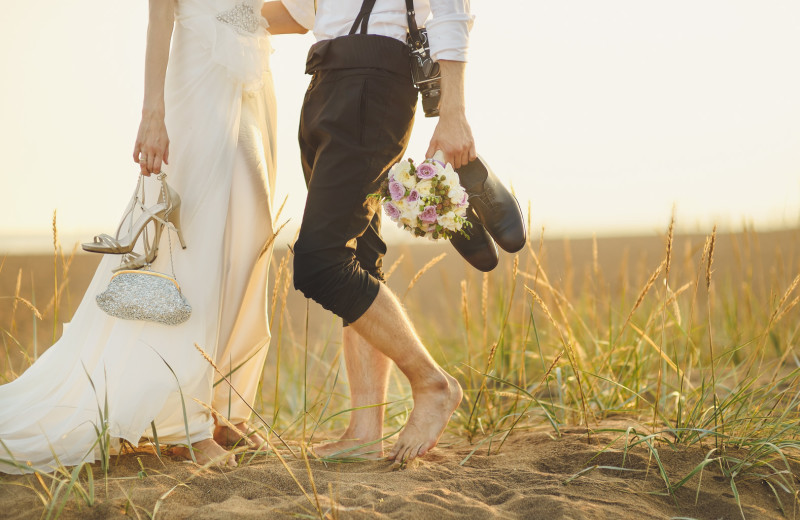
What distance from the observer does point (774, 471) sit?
80.1 inches

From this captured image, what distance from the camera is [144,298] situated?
6.88ft

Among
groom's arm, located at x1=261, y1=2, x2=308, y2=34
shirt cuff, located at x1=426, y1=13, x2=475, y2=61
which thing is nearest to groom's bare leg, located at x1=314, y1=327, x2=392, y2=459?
shirt cuff, located at x1=426, y1=13, x2=475, y2=61

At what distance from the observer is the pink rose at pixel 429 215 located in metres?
2.06

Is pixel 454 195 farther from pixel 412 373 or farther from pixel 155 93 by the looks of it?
pixel 155 93

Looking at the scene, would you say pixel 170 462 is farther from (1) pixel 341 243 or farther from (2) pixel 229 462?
(1) pixel 341 243

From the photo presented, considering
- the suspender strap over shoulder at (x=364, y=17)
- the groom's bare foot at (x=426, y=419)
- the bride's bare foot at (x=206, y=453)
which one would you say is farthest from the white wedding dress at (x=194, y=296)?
the groom's bare foot at (x=426, y=419)

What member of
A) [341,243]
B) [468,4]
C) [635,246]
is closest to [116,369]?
[341,243]

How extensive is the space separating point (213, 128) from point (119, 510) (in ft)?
4.02

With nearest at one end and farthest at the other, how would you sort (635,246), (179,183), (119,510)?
(119,510)
(179,183)
(635,246)

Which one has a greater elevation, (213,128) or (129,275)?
(213,128)

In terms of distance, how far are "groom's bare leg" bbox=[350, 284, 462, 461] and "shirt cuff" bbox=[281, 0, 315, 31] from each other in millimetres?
1067

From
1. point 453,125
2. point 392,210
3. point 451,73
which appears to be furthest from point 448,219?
point 451,73

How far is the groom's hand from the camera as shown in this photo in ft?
7.01

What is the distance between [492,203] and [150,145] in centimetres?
110
